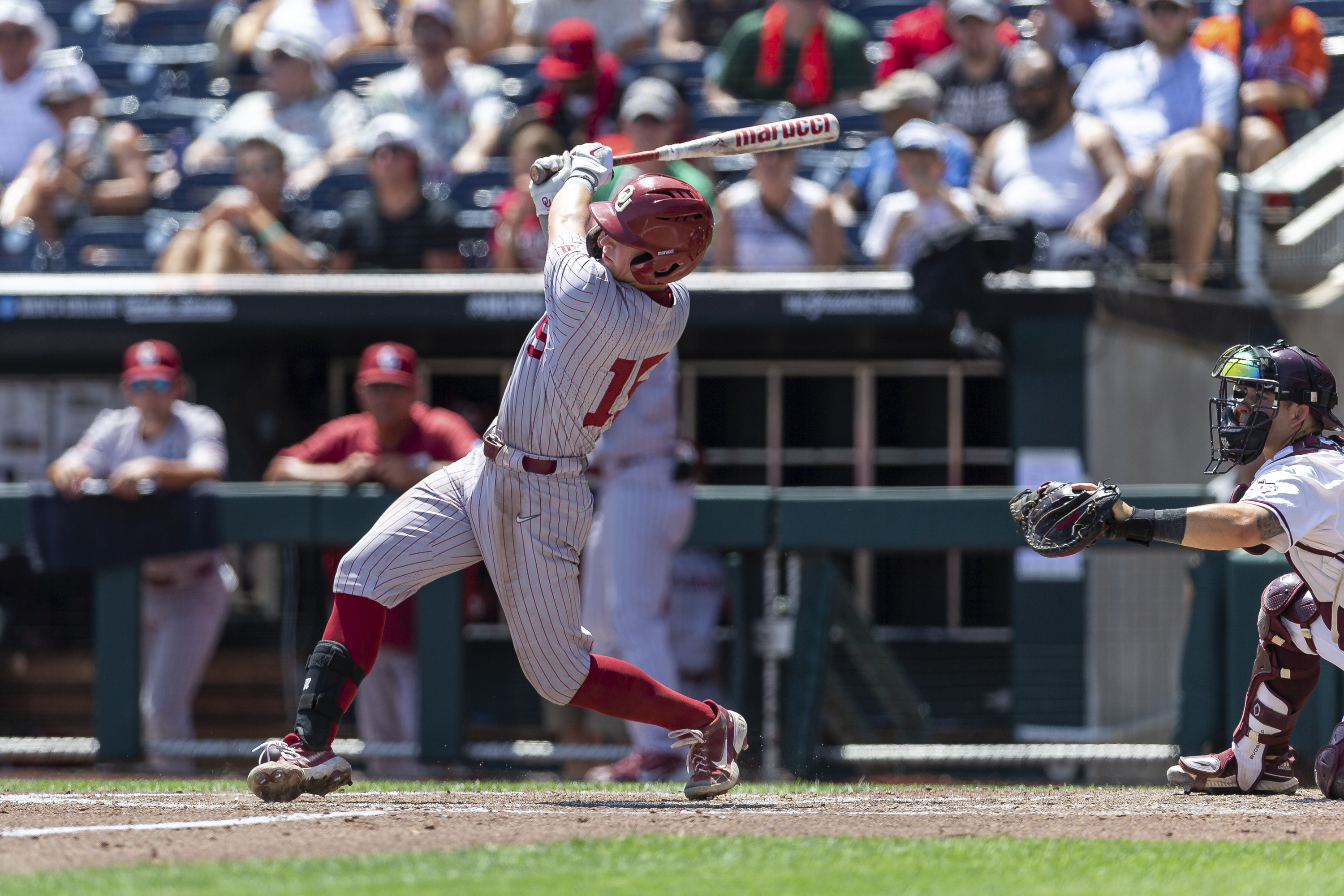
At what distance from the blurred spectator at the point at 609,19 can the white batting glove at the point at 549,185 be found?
16.7 ft

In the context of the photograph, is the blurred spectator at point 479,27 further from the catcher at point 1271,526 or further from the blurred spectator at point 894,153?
the catcher at point 1271,526

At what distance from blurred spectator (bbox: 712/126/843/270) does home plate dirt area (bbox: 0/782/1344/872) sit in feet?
11.2

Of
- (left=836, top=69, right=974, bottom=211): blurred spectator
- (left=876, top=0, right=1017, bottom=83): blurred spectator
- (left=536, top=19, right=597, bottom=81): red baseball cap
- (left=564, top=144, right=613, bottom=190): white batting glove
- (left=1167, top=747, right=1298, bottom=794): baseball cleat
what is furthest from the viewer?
(left=876, top=0, right=1017, bottom=83): blurred spectator

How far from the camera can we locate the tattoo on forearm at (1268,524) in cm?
388

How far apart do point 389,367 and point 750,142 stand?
8.45ft

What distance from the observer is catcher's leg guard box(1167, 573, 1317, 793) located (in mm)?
4340

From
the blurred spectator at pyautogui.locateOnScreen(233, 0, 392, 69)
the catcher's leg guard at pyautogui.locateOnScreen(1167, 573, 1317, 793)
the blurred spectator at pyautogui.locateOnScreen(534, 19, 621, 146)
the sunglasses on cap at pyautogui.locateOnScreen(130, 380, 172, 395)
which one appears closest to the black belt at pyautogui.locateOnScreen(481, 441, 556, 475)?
the catcher's leg guard at pyautogui.locateOnScreen(1167, 573, 1317, 793)

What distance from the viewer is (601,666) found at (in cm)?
410

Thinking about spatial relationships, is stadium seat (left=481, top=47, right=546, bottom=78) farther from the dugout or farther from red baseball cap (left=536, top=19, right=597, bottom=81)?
the dugout

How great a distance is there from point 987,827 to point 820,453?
4497 mm

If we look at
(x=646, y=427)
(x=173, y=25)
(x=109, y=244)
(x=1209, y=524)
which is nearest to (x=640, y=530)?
(x=646, y=427)

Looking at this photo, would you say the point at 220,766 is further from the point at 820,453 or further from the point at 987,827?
the point at 987,827

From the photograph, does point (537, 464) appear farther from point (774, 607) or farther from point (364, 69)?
point (364, 69)

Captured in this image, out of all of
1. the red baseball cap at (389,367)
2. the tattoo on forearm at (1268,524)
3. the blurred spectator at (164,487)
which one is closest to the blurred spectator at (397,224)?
the blurred spectator at (164,487)
